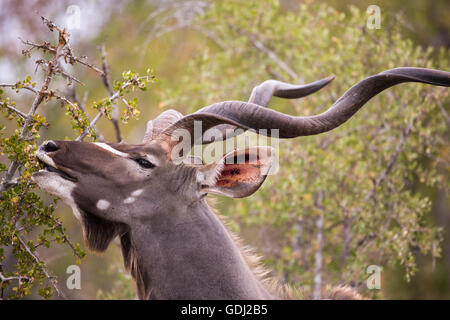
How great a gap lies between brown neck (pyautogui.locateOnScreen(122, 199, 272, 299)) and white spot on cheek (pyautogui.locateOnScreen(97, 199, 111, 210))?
0.22 m

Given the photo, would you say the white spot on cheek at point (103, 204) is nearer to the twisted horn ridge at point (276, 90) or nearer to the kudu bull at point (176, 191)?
the kudu bull at point (176, 191)

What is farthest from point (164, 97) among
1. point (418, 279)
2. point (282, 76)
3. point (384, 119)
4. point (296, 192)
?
point (418, 279)

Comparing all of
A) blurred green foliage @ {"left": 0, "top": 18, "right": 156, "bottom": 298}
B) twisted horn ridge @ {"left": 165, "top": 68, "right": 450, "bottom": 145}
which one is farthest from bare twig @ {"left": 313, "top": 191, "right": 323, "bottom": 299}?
blurred green foliage @ {"left": 0, "top": 18, "right": 156, "bottom": 298}

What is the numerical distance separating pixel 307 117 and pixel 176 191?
102 cm

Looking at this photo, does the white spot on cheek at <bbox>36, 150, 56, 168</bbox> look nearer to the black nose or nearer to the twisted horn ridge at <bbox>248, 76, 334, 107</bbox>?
the black nose

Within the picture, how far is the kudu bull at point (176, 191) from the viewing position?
408cm

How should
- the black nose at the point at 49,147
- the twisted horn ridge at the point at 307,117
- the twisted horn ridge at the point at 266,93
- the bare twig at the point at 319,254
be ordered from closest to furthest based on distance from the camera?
the twisted horn ridge at the point at 307,117, the black nose at the point at 49,147, the twisted horn ridge at the point at 266,93, the bare twig at the point at 319,254

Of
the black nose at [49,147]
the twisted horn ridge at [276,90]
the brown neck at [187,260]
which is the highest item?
the twisted horn ridge at [276,90]

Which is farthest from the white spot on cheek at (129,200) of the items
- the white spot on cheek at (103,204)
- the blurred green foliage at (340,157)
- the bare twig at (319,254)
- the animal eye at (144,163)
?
the bare twig at (319,254)

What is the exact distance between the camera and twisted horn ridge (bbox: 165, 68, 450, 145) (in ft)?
13.3

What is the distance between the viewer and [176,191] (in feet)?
14.1

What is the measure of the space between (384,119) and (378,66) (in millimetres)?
755
